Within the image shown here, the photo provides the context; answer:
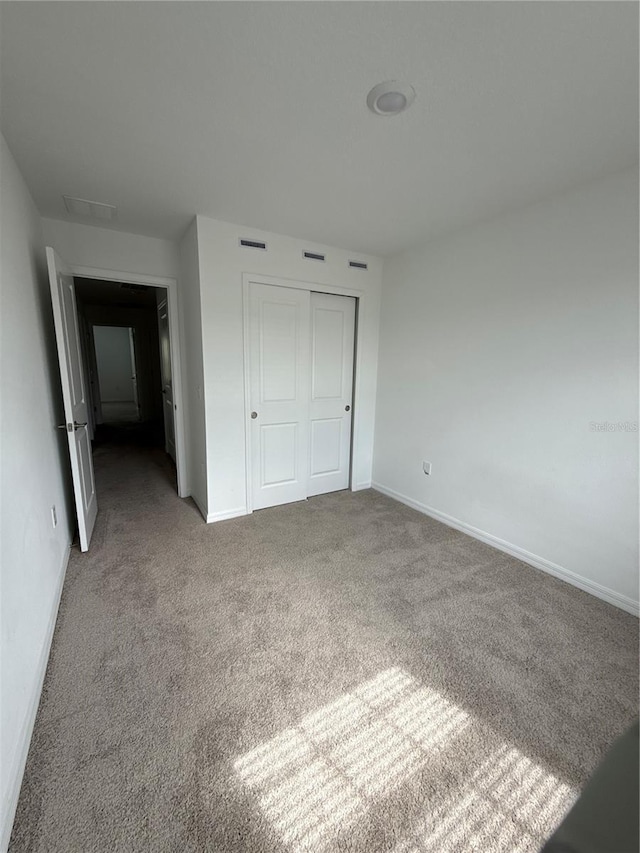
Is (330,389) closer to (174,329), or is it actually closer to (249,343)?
(249,343)

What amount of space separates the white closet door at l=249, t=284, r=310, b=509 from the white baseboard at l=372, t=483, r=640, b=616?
1.26 metres

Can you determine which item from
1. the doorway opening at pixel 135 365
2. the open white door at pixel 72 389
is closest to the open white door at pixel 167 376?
the doorway opening at pixel 135 365

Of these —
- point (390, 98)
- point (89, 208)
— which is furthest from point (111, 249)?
point (390, 98)

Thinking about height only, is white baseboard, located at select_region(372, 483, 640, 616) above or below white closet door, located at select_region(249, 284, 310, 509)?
below

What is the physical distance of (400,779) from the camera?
1.19 metres

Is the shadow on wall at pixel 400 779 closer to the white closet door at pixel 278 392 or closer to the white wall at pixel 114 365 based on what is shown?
the white closet door at pixel 278 392

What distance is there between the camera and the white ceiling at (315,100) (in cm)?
111

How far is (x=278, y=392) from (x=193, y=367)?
2.61 feet

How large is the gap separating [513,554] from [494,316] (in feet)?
5.90

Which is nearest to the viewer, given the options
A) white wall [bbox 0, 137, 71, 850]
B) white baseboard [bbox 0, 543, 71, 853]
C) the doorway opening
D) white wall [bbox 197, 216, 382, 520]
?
white baseboard [bbox 0, 543, 71, 853]

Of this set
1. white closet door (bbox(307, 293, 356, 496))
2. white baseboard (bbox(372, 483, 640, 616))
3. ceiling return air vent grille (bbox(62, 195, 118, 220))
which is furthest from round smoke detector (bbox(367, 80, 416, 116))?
white baseboard (bbox(372, 483, 640, 616))

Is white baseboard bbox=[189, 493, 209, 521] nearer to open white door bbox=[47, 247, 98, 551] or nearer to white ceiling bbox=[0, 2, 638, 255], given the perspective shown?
open white door bbox=[47, 247, 98, 551]

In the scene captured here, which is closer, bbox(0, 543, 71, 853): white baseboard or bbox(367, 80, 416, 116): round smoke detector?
bbox(0, 543, 71, 853): white baseboard

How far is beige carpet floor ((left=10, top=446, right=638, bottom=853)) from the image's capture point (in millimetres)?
1081
